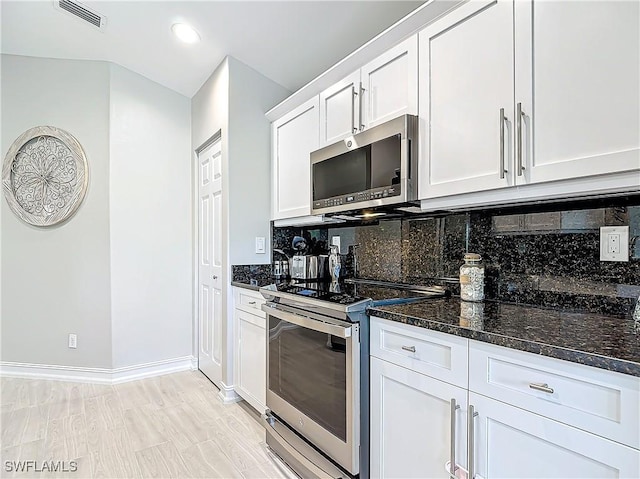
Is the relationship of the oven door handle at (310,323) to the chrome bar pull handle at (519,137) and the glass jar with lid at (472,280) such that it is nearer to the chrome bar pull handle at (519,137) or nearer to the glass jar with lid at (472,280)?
the glass jar with lid at (472,280)

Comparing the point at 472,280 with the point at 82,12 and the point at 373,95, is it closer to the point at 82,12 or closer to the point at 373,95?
the point at 373,95

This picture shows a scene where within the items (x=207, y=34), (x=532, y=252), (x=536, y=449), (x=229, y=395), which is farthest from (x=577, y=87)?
(x=229, y=395)

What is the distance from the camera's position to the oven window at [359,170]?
173cm

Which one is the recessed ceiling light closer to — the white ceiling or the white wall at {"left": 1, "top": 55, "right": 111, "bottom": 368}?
the white ceiling

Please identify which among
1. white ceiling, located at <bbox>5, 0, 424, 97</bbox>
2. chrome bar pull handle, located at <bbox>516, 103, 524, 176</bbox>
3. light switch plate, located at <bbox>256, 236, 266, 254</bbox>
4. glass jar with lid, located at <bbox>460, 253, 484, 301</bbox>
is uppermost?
white ceiling, located at <bbox>5, 0, 424, 97</bbox>

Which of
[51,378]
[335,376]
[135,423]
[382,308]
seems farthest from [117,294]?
[382,308]

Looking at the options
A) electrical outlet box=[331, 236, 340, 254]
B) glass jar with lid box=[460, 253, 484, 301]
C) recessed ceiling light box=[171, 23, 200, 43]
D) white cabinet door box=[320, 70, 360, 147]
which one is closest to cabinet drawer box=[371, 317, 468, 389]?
glass jar with lid box=[460, 253, 484, 301]

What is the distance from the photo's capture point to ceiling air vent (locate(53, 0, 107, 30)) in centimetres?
247

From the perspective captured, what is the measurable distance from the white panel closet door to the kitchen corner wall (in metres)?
0.52

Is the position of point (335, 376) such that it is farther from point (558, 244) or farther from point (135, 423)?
point (135, 423)

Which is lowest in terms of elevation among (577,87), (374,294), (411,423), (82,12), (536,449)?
(411,423)

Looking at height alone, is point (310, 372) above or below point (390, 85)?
below

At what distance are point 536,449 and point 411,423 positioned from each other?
444mm

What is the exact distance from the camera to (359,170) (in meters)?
1.95
